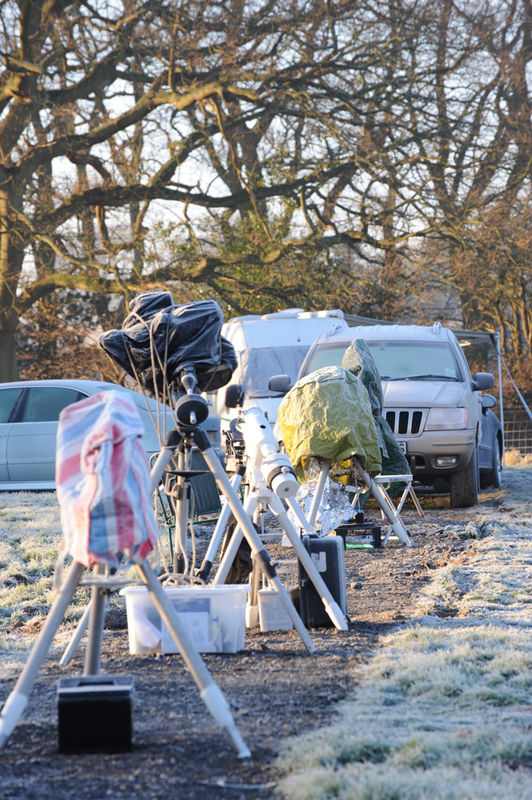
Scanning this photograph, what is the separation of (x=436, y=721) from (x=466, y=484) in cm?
846

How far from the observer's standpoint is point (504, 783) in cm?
306

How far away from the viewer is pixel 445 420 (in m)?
11.9

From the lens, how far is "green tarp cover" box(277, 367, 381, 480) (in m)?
8.45

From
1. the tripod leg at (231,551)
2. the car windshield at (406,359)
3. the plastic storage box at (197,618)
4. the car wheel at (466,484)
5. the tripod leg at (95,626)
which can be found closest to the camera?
the tripod leg at (95,626)

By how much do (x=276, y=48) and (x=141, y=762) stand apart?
694 inches

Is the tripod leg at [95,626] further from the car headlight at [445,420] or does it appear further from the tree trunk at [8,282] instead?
the tree trunk at [8,282]

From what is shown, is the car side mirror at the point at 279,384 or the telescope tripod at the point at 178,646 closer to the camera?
the telescope tripod at the point at 178,646

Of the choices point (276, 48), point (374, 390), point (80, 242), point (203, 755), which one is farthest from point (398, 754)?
point (80, 242)

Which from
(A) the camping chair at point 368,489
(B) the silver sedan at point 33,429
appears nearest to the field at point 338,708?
(A) the camping chair at point 368,489

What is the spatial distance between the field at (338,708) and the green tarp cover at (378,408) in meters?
2.49

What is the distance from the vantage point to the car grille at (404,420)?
11.9m

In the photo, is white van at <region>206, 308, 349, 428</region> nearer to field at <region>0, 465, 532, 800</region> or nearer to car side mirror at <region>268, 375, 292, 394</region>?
car side mirror at <region>268, 375, 292, 394</region>

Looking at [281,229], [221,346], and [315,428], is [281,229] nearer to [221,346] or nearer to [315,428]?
[315,428]

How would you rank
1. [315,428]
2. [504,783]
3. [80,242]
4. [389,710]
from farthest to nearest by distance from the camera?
[80,242] < [315,428] < [389,710] < [504,783]
